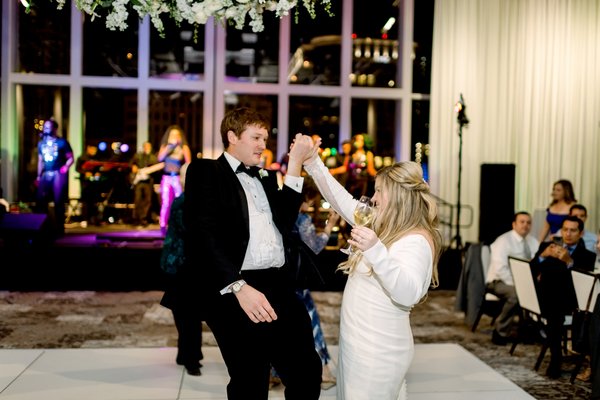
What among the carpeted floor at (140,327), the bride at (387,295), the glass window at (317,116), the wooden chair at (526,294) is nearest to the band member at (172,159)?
the carpeted floor at (140,327)

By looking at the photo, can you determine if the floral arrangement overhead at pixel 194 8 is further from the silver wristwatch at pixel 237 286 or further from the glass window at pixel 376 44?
the glass window at pixel 376 44

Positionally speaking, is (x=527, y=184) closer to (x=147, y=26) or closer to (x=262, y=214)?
(x=147, y=26)

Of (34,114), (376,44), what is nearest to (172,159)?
(34,114)

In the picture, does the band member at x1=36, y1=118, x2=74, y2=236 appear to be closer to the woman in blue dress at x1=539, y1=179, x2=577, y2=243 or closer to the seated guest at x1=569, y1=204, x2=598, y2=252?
the woman in blue dress at x1=539, y1=179, x2=577, y2=243

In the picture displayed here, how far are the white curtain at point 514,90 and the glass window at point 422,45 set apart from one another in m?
0.31

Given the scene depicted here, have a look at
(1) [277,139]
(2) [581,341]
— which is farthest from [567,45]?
(2) [581,341]

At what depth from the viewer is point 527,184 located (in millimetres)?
11812

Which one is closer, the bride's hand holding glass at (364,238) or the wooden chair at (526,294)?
the bride's hand holding glass at (364,238)

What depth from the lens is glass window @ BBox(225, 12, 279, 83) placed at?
12.6 metres

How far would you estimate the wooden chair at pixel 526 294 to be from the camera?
5.17 metres

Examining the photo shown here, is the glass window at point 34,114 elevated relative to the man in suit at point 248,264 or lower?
elevated

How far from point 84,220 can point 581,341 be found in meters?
8.53

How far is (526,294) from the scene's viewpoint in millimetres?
5387

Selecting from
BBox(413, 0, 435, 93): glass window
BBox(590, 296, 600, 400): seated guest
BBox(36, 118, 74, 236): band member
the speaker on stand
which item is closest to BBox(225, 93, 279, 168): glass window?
BBox(413, 0, 435, 93): glass window
